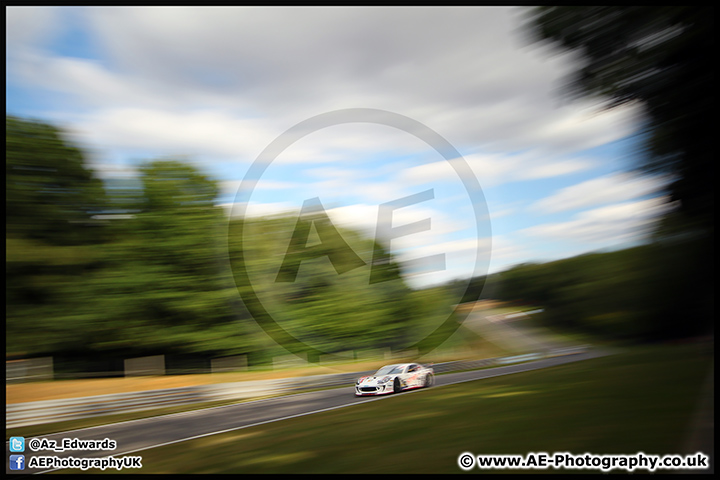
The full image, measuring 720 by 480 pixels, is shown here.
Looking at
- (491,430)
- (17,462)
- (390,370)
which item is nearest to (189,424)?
(17,462)

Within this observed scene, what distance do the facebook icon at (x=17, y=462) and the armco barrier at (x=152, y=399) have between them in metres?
2.97

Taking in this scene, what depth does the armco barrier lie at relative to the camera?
1017 cm

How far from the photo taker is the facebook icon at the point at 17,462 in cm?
593

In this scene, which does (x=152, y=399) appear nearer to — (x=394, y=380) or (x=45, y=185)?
(x=394, y=380)

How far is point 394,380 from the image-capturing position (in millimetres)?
12656

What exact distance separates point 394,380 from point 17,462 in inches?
344

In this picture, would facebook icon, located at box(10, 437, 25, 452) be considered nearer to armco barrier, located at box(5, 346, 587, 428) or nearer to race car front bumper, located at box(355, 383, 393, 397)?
armco barrier, located at box(5, 346, 587, 428)

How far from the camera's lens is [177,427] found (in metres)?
9.46

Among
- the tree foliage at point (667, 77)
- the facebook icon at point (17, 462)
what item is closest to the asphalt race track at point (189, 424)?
the facebook icon at point (17, 462)

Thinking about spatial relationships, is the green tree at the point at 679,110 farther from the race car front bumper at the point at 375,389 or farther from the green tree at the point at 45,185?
the green tree at the point at 45,185

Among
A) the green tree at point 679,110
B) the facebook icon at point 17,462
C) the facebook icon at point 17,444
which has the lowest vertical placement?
the facebook icon at point 17,462

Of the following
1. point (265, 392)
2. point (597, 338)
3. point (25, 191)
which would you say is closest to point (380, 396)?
point (265, 392)

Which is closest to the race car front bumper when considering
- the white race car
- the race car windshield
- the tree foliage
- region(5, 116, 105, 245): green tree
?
the white race car

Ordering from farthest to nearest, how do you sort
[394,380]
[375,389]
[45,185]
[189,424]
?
1. [45,185]
2. [394,380]
3. [375,389]
4. [189,424]
